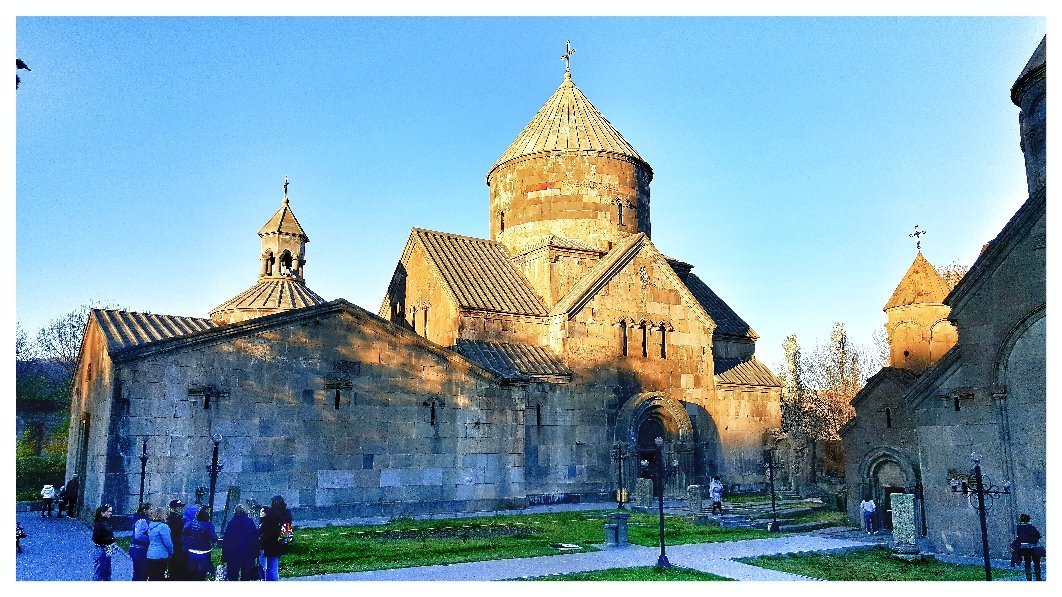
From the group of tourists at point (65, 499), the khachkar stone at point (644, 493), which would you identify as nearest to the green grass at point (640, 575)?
the khachkar stone at point (644, 493)

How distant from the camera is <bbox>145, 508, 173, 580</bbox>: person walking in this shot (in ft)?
28.9

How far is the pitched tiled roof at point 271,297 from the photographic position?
25797 mm

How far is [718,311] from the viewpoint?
27672mm

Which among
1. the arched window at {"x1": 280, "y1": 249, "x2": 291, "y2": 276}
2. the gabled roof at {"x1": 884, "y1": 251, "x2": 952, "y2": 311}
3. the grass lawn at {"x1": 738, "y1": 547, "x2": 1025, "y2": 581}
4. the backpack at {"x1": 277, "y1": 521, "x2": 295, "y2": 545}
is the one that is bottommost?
the grass lawn at {"x1": 738, "y1": 547, "x2": 1025, "y2": 581}

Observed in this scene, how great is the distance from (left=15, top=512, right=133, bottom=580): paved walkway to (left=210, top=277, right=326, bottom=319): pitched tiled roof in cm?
1035

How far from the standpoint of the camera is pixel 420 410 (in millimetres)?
17844

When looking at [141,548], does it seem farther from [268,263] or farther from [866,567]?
[268,263]

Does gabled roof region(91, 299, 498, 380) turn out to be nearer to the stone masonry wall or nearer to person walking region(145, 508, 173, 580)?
the stone masonry wall

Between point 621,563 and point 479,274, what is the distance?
12.7 m

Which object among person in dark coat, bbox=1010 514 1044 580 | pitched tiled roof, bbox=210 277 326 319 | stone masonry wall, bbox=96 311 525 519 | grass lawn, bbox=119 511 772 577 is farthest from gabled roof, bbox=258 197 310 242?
person in dark coat, bbox=1010 514 1044 580

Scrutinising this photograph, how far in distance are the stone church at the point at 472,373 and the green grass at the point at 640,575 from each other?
7246 millimetres

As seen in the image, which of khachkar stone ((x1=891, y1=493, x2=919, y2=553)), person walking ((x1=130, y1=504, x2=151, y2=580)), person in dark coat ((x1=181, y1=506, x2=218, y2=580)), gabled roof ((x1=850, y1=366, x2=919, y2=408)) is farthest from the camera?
gabled roof ((x1=850, y1=366, x2=919, y2=408))

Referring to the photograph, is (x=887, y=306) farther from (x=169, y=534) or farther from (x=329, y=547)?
(x=169, y=534)
